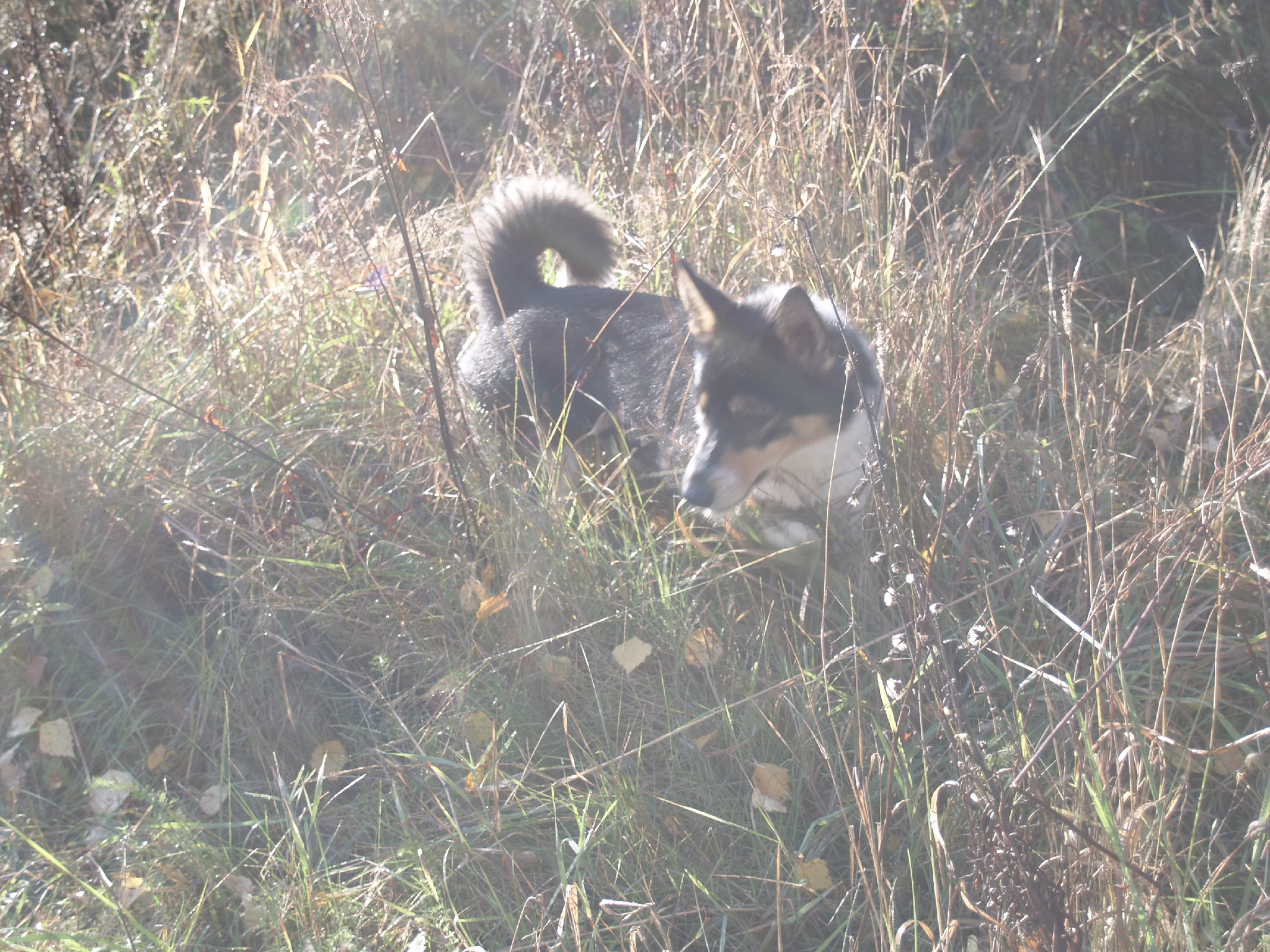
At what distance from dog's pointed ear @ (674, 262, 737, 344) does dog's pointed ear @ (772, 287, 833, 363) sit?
0.48ft

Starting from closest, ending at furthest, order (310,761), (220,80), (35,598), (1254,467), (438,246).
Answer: (1254,467), (310,761), (35,598), (438,246), (220,80)

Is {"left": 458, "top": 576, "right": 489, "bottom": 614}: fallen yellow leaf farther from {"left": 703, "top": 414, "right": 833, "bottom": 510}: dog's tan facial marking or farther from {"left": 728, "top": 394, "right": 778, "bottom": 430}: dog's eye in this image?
{"left": 728, "top": 394, "right": 778, "bottom": 430}: dog's eye

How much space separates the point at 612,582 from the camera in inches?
93.5

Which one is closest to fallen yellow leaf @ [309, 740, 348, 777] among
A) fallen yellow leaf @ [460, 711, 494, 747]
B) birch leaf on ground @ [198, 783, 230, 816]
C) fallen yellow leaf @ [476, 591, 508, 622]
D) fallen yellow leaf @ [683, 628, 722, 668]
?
birch leaf on ground @ [198, 783, 230, 816]

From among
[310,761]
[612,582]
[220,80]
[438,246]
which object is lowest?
[310,761]

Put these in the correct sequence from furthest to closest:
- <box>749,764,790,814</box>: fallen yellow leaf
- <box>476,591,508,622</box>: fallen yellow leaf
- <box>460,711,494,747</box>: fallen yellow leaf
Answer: <box>476,591,508,622</box>: fallen yellow leaf
<box>460,711,494,747</box>: fallen yellow leaf
<box>749,764,790,814</box>: fallen yellow leaf

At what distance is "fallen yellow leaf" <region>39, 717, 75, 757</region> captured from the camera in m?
2.32

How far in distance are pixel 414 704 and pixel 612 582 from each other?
0.56 meters

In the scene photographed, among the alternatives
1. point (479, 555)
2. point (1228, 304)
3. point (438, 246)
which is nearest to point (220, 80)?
point (438, 246)

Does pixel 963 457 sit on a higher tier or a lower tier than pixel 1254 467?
lower

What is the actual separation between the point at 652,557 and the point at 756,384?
56cm

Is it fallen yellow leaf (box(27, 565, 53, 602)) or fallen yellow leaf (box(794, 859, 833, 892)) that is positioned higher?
fallen yellow leaf (box(27, 565, 53, 602))

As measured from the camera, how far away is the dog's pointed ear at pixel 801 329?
7.86ft

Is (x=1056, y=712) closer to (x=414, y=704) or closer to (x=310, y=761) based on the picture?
(x=414, y=704)
